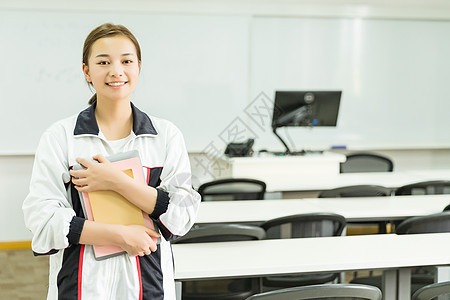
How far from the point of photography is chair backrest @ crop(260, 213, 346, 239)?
108 inches

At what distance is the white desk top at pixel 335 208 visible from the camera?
3249 millimetres

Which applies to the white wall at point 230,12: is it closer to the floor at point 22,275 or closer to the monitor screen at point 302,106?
the floor at point 22,275

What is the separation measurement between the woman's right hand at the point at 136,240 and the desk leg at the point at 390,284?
1.25 metres

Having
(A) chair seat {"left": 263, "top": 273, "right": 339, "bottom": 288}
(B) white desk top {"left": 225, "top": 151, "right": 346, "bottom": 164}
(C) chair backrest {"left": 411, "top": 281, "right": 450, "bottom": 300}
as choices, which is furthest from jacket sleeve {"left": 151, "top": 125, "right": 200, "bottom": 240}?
(B) white desk top {"left": 225, "top": 151, "right": 346, "bottom": 164}

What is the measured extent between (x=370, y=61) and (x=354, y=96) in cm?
43

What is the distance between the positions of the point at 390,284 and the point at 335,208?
1.15 meters

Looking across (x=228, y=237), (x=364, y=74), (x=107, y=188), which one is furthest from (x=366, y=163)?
(x=107, y=188)

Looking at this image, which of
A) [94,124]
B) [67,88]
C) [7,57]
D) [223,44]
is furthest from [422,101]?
[94,124]

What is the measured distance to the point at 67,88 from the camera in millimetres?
5395

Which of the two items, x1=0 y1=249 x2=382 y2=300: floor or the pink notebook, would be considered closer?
the pink notebook

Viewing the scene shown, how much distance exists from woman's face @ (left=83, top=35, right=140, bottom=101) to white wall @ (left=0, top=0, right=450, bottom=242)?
164 inches

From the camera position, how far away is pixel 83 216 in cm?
145

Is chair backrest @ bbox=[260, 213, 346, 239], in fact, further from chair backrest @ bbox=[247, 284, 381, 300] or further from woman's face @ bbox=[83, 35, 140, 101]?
woman's face @ bbox=[83, 35, 140, 101]

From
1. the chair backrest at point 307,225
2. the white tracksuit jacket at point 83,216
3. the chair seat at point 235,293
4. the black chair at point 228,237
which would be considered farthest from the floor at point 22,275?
the white tracksuit jacket at point 83,216
